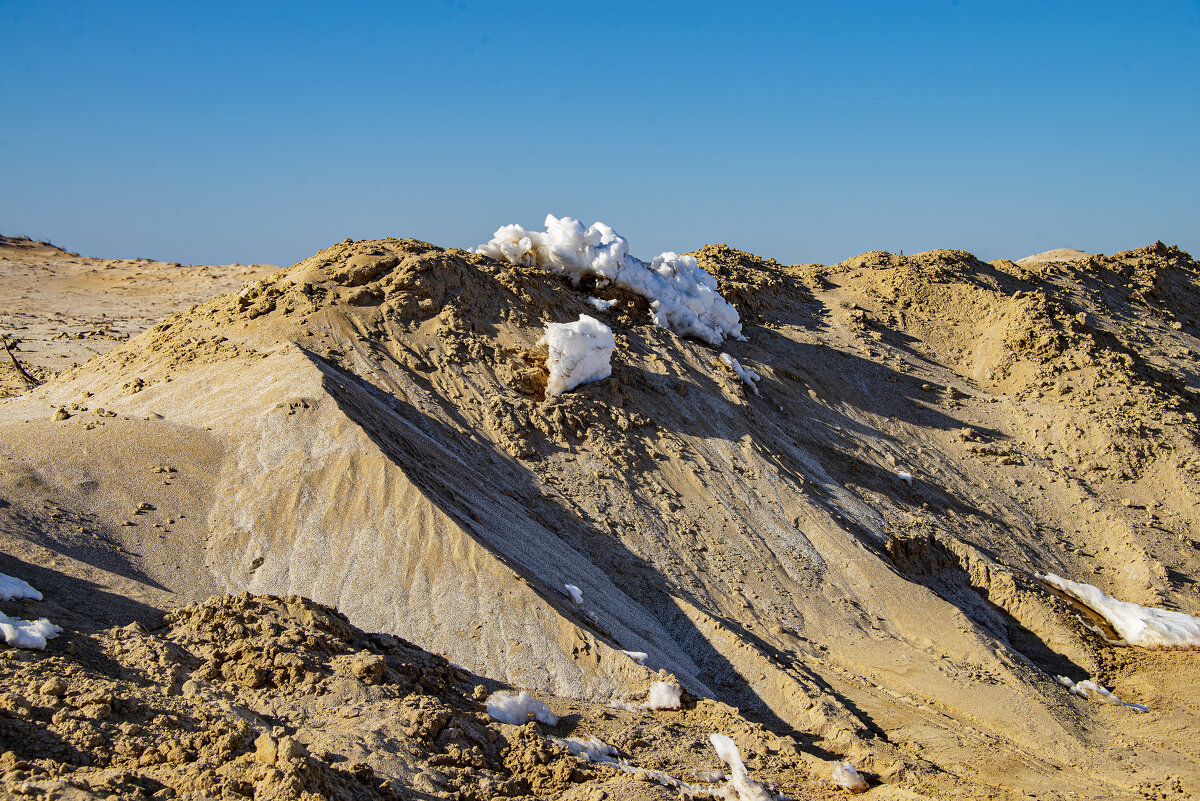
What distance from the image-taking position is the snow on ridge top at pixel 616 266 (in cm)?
1202

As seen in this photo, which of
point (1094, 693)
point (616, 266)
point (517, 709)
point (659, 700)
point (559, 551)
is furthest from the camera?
point (616, 266)

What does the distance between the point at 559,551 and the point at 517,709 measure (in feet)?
9.48

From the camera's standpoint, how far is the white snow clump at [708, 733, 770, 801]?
17.3ft

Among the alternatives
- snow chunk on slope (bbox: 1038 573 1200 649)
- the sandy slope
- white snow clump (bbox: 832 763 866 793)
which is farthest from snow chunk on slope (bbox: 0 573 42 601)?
snow chunk on slope (bbox: 1038 573 1200 649)

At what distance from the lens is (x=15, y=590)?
5.09m

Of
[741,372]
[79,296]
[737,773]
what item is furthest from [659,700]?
[79,296]

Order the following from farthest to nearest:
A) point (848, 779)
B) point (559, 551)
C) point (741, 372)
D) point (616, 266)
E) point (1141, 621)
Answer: point (616, 266), point (741, 372), point (1141, 621), point (559, 551), point (848, 779)

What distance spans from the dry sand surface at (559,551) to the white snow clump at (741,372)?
0.74ft

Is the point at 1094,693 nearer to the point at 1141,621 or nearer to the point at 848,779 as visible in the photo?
the point at 1141,621

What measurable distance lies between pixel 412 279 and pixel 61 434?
4.33 m

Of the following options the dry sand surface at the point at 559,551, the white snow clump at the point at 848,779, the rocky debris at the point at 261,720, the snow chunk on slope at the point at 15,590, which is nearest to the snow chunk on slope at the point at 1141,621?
the dry sand surface at the point at 559,551

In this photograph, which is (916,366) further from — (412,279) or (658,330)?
(412,279)

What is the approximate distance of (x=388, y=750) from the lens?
4398 millimetres

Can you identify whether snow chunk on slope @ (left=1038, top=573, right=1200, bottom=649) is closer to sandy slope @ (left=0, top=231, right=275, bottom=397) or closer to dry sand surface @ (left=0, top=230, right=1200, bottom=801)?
dry sand surface @ (left=0, top=230, right=1200, bottom=801)
